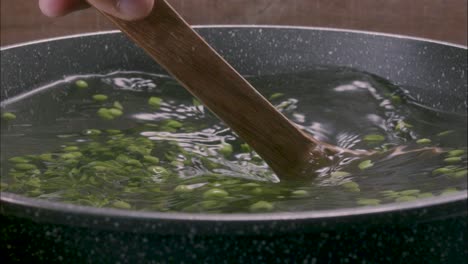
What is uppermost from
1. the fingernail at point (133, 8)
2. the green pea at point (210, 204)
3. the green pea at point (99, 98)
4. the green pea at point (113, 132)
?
the fingernail at point (133, 8)

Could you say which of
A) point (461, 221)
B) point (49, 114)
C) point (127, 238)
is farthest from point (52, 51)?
point (461, 221)

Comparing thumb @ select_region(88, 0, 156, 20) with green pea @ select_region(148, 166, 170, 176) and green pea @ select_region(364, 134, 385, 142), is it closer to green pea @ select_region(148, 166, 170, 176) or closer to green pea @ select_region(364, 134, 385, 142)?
green pea @ select_region(148, 166, 170, 176)

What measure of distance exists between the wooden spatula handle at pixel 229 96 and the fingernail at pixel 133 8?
0.20 m

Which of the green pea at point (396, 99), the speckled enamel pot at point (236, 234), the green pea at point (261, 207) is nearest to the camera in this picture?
the speckled enamel pot at point (236, 234)

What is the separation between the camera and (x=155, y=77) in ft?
5.57

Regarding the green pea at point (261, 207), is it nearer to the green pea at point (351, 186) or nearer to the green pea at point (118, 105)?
the green pea at point (351, 186)

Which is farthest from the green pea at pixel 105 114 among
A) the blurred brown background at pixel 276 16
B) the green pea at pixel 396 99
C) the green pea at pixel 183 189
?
the blurred brown background at pixel 276 16

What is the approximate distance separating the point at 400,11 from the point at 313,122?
154 centimetres

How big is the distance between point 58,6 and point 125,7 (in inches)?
13.1

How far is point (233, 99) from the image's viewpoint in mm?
1231

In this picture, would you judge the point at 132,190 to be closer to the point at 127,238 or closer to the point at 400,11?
the point at 127,238

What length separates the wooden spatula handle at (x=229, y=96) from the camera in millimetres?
1200

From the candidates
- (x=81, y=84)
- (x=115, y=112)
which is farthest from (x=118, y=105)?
(x=81, y=84)

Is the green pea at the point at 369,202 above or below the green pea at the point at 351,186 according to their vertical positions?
above
